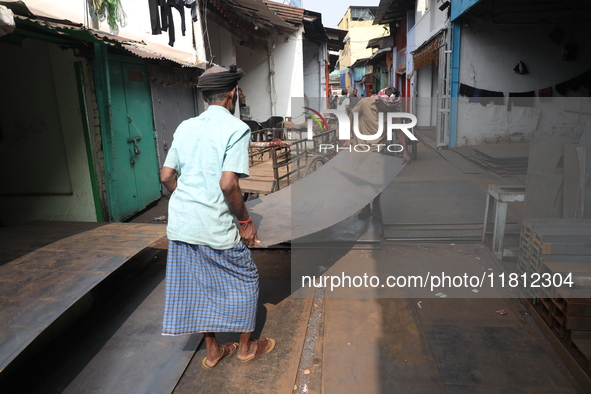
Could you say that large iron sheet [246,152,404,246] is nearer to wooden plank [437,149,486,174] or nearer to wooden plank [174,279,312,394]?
wooden plank [174,279,312,394]

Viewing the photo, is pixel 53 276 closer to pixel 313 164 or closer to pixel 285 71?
pixel 313 164

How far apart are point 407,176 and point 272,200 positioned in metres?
4.43

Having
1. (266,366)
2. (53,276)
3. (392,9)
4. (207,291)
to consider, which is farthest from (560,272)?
(392,9)

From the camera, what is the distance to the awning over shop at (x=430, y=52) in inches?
441

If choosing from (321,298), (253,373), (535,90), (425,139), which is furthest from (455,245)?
(425,139)

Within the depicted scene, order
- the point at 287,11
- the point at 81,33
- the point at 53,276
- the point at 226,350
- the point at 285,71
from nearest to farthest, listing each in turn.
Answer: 1. the point at 226,350
2. the point at 53,276
3. the point at 81,33
4. the point at 287,11
5. the point at 285,71

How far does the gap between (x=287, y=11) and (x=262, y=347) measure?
1061 cm

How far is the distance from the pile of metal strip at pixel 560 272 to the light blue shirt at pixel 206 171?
2095 millimetres

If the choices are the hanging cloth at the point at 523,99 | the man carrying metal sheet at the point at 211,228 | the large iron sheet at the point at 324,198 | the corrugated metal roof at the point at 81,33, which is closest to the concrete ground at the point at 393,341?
the man carrying metal sheet at the point at 211,228

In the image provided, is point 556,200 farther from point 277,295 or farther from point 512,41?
point 512,41

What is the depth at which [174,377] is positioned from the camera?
254cm

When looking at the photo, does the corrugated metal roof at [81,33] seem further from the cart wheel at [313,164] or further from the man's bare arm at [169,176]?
the cart wheel at [313,164]

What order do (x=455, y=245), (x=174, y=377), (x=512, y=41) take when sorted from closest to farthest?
1. (x=174, y=377)
2. (x=455, y=245)
3. (x=512, y=41)

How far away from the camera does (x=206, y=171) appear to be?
2307 mm
